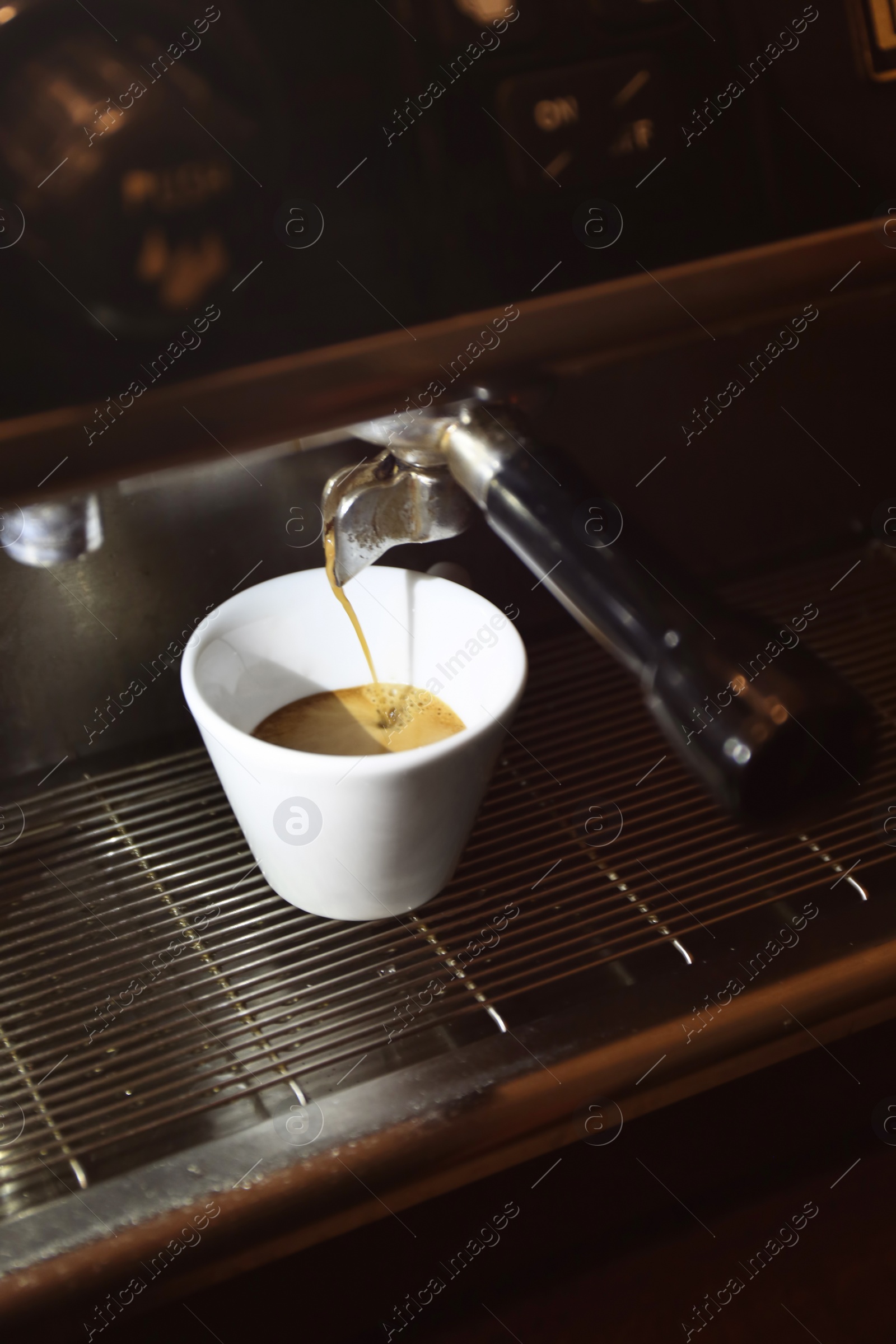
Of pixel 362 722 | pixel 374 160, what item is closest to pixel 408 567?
pixel 362 722

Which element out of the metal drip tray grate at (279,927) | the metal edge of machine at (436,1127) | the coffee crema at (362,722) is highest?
the coffee crema at (362,722)

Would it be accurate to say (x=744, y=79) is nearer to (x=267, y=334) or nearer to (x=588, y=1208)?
(x=267, y=334)

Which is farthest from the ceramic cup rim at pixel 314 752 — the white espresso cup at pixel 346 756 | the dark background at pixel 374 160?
the dark background at pixel 374 160

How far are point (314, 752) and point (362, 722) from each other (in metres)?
0.03

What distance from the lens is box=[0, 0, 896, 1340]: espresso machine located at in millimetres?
261

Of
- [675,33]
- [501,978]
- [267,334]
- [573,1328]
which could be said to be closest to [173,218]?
[267,334]

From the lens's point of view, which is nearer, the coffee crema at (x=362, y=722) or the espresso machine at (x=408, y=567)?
the espresso machine at (x=408, y=567)

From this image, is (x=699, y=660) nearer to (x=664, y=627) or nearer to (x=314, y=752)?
(x=664, y=627)

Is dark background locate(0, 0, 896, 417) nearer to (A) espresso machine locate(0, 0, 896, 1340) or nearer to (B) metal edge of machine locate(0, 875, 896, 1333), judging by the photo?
(A) espresso machine locate(0, 0, 896, 1340)

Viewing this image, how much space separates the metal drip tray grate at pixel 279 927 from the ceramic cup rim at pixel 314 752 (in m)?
0.07

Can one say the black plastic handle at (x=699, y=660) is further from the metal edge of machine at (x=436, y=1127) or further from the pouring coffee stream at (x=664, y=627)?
the metal edge of machine at (x=436, y=1127)

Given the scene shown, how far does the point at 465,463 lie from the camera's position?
311 mm

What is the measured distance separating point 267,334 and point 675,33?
146mm

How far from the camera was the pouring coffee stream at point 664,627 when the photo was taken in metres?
0.24
